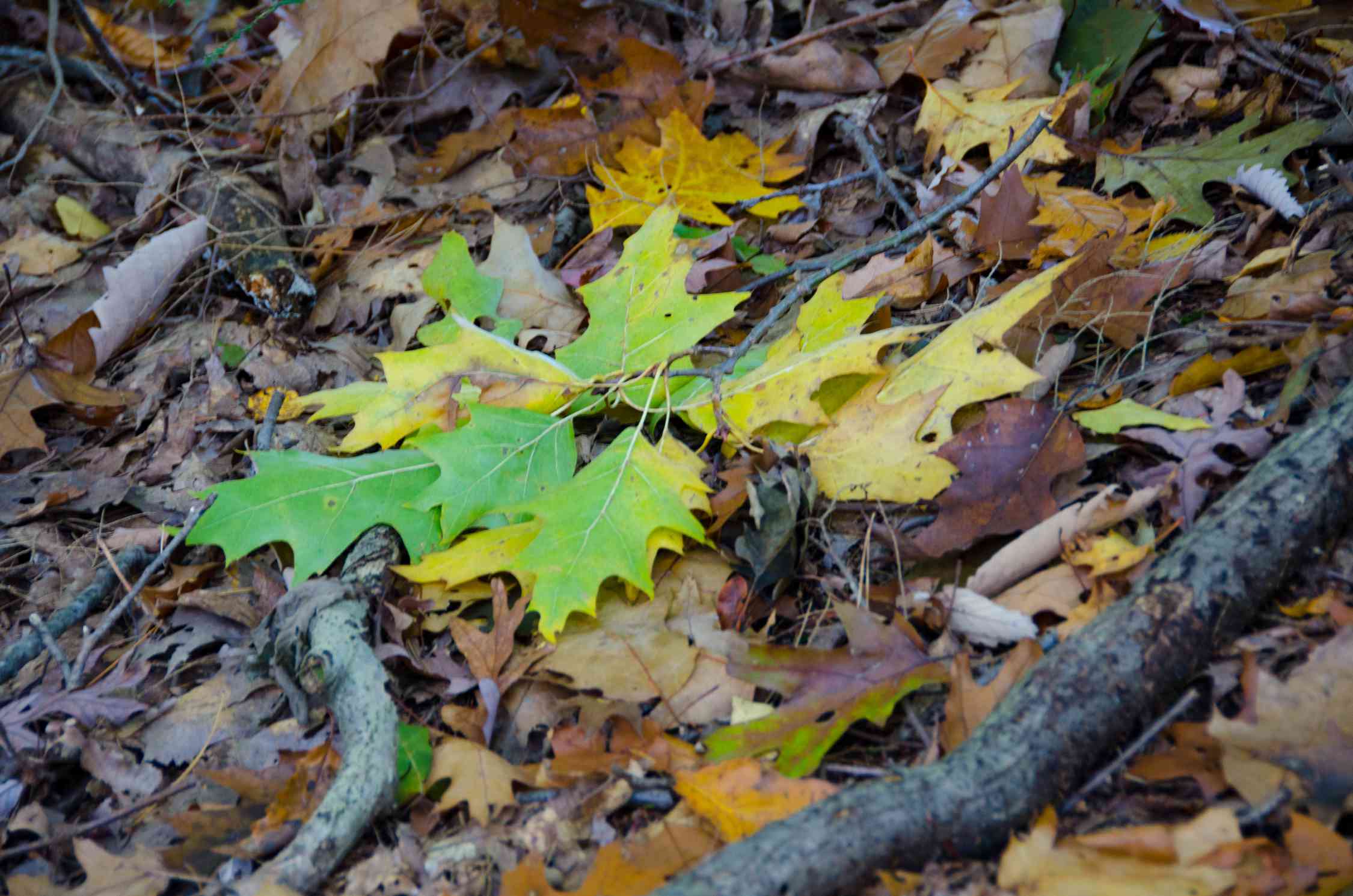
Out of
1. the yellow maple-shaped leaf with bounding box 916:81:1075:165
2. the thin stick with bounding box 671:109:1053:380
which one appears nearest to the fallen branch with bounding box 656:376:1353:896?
the thin stick with bounding box 671:109:1053:380

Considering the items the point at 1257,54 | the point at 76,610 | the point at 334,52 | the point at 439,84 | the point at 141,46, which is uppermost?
the point at 141,46

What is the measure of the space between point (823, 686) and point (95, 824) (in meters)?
1.38

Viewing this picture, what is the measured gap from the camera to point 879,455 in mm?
1817

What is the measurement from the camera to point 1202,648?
1369 mm

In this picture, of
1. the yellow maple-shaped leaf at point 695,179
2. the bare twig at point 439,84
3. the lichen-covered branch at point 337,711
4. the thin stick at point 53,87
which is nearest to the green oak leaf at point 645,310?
the yellow maple-shaped leaf at point 695,179

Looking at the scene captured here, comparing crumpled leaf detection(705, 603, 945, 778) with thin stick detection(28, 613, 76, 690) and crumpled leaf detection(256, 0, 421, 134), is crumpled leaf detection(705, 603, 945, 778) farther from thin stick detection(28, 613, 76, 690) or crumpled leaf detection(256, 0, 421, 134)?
crumpled leaf detection(256, 0, 421, 134)

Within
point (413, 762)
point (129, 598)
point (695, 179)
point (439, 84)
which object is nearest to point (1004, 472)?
point (413, 762)

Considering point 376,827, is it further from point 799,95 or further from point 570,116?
point 799,95

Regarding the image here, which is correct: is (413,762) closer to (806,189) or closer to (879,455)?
(879,455)

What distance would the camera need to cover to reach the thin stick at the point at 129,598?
2.04 m

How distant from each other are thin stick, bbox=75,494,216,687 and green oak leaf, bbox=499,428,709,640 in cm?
87

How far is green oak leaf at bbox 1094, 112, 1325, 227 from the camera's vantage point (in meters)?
2.26

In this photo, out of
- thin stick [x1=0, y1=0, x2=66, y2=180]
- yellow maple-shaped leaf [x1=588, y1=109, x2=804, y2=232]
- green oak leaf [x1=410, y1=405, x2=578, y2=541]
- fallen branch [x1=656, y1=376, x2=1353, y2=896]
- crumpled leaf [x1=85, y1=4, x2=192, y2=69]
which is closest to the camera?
fallen branch [x1=656, y1=376, x2=1353, y2=896]

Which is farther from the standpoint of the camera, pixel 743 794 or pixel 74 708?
pixel 74 708
